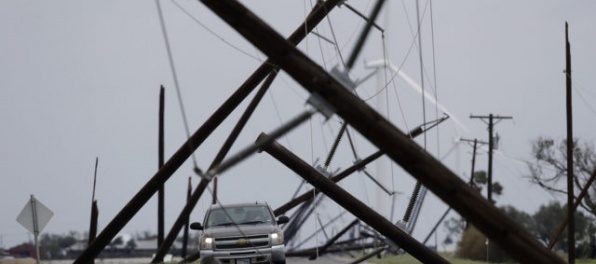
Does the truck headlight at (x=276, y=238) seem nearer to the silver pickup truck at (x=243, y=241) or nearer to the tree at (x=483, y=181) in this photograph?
the silver pickup truck at (x=243, y=241)

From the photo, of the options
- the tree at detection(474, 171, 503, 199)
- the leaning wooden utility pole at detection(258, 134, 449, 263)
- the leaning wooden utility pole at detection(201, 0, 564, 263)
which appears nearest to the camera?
the leaning wooden utility pole at detection(201, 0, 564, 263)

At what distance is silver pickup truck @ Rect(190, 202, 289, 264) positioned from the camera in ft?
90.4

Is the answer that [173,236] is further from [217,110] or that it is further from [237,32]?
[237,32]

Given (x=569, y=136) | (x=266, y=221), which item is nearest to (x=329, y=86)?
(x=266, y=221)

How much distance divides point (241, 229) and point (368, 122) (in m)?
16.0

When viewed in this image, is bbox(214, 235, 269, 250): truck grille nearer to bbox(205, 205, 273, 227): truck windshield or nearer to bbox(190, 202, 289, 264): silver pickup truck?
bbox(190, 202, 289, 264): silver pickup truck

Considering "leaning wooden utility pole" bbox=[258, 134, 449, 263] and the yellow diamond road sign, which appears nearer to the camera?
"leaning wooden utility pole" bbox=[258, 134, 449, 263]

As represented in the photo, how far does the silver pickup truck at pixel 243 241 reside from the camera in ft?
90.4

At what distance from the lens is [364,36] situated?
40.6ft

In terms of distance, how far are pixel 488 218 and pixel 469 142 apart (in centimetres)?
6976

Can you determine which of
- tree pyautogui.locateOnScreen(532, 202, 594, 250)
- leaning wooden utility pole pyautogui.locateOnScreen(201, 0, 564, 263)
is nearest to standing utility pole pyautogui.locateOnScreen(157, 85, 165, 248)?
leaning wooden utility pole pyautogui.locateOnScreen(201, 0, 564, 263)

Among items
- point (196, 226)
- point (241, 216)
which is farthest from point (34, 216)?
point (241, 216)

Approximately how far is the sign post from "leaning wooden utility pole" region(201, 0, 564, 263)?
59.3 ft

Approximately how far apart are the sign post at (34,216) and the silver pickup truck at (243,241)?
3.72m
